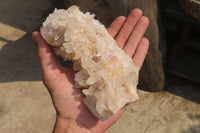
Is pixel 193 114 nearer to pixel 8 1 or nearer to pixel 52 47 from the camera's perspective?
pixel 52 47

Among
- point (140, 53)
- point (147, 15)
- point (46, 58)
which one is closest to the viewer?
point (46, 58)

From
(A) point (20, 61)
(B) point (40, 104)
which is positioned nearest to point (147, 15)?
(B) point (40, 104)

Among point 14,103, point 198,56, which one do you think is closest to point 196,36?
point 198,56

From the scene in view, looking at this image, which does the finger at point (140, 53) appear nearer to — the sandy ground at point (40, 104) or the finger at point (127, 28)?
the finger at point (127, 28)

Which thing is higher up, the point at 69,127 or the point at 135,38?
the point at 135,38

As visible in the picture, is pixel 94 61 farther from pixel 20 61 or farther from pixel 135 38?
pixel 20 61

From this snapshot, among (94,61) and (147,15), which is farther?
(147,15)

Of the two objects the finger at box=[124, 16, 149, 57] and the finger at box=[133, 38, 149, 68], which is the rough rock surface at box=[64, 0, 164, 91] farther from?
the finger at box=[133, 38, 149, 68]
